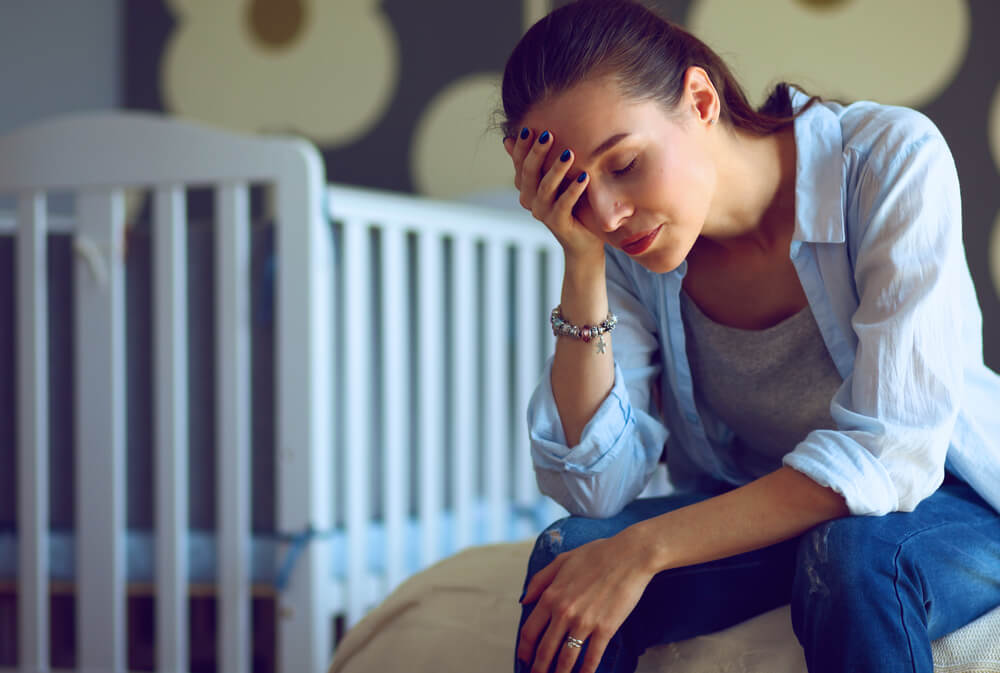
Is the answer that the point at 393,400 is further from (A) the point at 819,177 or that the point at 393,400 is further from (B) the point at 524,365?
(A) the point at 819,177

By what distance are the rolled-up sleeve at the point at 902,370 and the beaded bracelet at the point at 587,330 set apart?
0.72 ft

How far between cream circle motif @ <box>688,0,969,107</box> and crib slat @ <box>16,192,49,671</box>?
1.36 meters

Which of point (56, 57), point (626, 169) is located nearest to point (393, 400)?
point (626, 169)

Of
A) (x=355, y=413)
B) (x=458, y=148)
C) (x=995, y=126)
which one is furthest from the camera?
(x=458, y=148)

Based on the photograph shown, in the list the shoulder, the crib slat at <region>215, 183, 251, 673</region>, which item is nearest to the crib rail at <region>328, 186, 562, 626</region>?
the crib slat at <region>215, 183, 251, 673</region>

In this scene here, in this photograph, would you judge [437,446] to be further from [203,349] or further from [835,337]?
[835,337]

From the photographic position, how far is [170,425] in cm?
130

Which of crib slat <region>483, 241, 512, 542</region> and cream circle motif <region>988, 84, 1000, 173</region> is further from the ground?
cream circle motif <region>988, 84, 1000, 173</region>

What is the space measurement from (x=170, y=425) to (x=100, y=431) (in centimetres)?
11

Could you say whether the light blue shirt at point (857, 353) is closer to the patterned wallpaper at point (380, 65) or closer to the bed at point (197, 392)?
the bed at point (197, 392)

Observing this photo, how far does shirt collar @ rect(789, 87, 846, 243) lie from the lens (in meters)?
0.80

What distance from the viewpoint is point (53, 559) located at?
1.38 meters

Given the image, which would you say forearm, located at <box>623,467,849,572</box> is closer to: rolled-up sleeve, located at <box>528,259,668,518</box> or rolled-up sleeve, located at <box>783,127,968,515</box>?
rolled-up sleeve, located at <box>783,127,968,515</box>

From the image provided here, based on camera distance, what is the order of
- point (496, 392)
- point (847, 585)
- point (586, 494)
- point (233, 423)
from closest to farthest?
point (847, 585)
point (586, 494)
point (233, 423)
point (496, 392)
